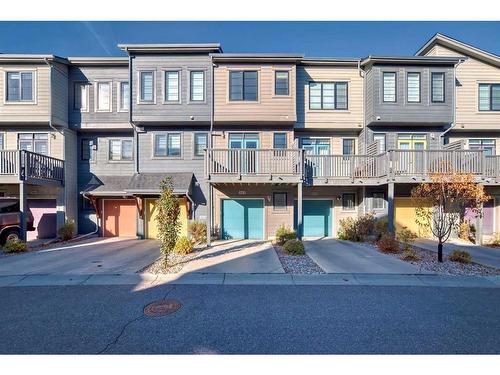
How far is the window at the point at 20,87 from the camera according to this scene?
13.1 metres

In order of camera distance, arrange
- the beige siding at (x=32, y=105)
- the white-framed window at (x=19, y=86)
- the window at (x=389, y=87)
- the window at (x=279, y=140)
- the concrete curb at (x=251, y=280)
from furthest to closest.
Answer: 1. the window at (x=279, y=140)
2. the window at (x=389, y=87)
3. the white-framed window at (x=19, y=86)
4. the beige siding at (x=32, y=105)
5. the concrete curb at (x=251, y=280)

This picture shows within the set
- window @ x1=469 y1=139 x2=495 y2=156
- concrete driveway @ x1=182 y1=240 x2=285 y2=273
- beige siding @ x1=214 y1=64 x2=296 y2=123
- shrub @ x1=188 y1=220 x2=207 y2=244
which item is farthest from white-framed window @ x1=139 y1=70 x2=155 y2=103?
window @ x1=469 y1=139 x2=495 y2=156

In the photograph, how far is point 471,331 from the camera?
4.23m

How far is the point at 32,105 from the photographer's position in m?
13.0

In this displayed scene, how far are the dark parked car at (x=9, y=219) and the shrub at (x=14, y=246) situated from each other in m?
1.33

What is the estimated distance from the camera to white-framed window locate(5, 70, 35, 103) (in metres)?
13.1

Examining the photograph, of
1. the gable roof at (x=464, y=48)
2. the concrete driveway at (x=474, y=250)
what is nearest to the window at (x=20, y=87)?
the concrete driveway at (x=474, y=250)

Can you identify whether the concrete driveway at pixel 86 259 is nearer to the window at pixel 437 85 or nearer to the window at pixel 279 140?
the window at pixel 279 140

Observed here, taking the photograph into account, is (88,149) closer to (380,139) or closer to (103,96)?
(103,96)

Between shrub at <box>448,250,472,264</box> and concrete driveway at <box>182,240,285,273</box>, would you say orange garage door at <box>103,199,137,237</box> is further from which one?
shrub at <box>448,250,472,264</box>

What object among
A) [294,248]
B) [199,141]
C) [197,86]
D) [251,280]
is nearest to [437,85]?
→ [294,248]

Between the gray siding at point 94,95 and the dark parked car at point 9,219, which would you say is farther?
the gray siding at point 94,95

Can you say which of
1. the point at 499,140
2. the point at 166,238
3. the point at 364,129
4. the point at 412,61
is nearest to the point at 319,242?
the point at 364,129

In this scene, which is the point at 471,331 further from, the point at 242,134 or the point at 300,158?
the point at 242,134
